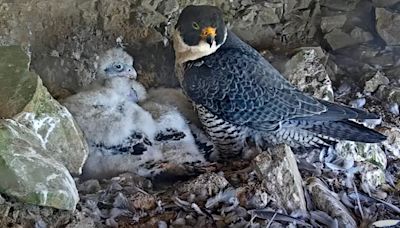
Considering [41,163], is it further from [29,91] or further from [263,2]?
[263,2]

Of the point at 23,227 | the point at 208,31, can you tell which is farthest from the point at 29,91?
the point at 208,31

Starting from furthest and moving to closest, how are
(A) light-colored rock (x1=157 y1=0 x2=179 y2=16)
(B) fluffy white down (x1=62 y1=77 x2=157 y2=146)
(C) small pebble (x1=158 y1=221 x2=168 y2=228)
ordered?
(A) light-colored rock (x1=157 y1=0 x2=179 y2=16) < (B) fluffy white down (x1=62 y1=77 x2=157 y2=146) < (C) small pebble (x1=158 y1=221 x2=168 y2=228)

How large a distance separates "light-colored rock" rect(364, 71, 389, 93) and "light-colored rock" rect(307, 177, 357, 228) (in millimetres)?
862

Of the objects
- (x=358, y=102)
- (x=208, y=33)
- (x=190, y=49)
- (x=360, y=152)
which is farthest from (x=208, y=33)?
(x=358, y=102)

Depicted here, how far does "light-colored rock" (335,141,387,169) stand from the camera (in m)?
2.53

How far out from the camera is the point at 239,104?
93.9 inches

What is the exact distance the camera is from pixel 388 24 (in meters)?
3.05

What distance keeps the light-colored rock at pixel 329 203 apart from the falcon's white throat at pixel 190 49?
1.91ft

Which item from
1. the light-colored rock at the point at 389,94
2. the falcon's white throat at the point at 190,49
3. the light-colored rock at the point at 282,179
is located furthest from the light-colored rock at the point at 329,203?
the light-colored rock at the point at 389,94

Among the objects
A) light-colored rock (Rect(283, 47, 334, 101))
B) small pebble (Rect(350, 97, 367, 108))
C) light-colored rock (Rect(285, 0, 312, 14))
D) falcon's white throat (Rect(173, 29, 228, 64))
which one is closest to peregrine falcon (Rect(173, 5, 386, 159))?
falcon's white throat (Rect(173, 29, 228, 64))

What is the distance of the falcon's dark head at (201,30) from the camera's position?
7.86 ft

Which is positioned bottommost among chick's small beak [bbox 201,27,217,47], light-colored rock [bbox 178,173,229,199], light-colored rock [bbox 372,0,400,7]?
light-colored rock [bbox 178,173,229,199]

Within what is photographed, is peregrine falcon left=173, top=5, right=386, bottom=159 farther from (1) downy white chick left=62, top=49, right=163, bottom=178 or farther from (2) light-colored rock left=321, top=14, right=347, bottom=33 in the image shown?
(2) light-colored rock left=321, top=14, right=347, bottom=33

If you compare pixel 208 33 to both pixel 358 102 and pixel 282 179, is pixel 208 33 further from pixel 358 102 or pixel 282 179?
pixel 358 102
